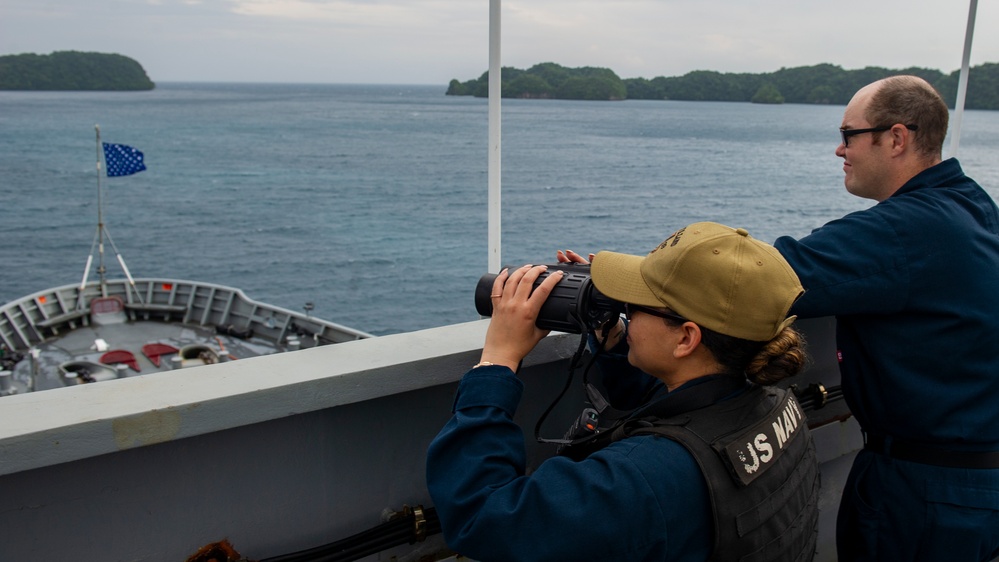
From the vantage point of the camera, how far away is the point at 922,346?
1.96 meters

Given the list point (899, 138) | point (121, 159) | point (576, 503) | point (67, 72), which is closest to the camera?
point (576, 503)

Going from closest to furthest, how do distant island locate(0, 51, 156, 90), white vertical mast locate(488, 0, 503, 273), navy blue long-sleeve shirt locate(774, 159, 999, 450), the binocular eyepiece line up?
the binocular eyepiece
navy blue long-sleeve shirt locate(774, 159, 999, 450)
white vertical mast locate(488, 0, 503, 273)
distant island locate(0, 51, 156, 90)

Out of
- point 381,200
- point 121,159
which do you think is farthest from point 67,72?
point 121,159

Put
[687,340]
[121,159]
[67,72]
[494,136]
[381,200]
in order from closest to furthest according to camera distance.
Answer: [687,340], [494,136], [121,159], [381,200], [67,72]

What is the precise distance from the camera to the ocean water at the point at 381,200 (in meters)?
44.7

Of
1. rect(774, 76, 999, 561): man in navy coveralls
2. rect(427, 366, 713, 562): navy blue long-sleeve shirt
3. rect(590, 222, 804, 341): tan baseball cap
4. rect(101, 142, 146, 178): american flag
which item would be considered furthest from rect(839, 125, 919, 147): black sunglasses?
rect(101, 142, 146, 178): american flag

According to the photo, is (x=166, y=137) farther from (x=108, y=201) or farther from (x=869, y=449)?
(x=869, y=449)

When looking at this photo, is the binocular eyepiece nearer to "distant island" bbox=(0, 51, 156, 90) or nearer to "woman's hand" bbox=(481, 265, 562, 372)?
"woman's hand" bbox=(481, 265, 562, 372)

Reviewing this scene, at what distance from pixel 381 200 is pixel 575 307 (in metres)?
65.8

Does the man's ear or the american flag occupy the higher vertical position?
the man's ear

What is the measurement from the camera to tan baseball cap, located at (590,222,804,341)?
56.4 inches

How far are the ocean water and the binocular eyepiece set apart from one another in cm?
1546

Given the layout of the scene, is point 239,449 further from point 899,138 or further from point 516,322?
point 899,138

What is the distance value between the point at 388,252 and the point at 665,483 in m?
48.6
